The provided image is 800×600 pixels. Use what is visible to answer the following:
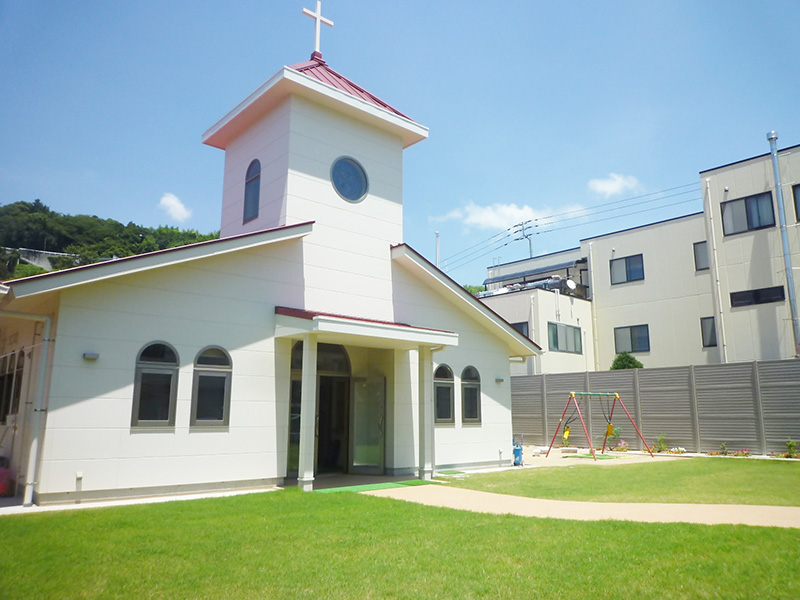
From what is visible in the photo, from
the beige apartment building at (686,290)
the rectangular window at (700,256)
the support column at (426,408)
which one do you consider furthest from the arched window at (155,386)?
the rectangular window at (700,256)

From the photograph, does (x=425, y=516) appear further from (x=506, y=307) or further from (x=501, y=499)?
(x=506, y=307)

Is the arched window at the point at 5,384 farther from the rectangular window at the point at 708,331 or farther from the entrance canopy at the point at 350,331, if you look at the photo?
the rectangular window at the point at 708,331

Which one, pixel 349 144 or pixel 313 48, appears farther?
pixel 313 48

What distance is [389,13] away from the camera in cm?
1345

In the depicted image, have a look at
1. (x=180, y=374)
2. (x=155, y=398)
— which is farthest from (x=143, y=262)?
(x=155, y=398)

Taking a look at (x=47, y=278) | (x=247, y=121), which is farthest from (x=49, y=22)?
(x=247, y=121)

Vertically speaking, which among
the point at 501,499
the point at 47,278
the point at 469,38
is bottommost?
the point at 501,499

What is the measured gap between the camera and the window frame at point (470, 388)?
49.6 feet

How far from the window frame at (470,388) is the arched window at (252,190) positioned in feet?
21.4

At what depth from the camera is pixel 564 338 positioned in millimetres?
27641

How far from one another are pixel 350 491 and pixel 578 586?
636cm

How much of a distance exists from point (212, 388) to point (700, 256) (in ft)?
74.9

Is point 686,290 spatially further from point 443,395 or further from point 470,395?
point 443,395

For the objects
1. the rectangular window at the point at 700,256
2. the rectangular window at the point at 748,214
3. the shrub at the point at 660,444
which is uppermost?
the rectangular window at the point at 748,214
